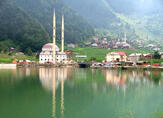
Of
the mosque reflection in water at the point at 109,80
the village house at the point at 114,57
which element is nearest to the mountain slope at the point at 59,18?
the village house at the point at 114,57

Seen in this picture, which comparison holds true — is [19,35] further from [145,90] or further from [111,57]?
[145,90]

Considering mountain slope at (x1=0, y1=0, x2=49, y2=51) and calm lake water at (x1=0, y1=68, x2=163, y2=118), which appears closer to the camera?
calm lake water at (x1=0, y1=68, x2=163, y2=118)

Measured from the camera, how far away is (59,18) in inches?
6068

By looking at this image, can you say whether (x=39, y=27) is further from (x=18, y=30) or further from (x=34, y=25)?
(x=18, y=30)

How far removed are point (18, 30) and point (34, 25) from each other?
24.2ft

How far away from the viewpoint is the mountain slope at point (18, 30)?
336 feet

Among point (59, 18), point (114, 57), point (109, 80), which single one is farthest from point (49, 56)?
point (59, 18)

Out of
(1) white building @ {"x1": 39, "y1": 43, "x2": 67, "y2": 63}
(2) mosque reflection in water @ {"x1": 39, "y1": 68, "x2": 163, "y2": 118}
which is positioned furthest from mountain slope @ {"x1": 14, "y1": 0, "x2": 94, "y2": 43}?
(2) mosque reflection in water @ {"x1": 39, "y1": 68, "x2": 163, "y2": 118}

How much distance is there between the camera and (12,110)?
18.7 metres

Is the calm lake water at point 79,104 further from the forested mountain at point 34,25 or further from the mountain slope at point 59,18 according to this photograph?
the mountain slope at point 59,18

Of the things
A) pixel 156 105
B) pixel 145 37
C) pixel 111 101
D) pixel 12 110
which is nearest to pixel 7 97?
pixel 12 110

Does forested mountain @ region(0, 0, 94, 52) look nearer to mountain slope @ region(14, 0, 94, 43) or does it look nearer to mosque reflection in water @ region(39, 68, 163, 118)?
mountain slope @ region(14, 0, 94, 43)

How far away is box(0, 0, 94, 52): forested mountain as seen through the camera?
347 ft

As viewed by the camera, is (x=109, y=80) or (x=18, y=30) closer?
(x=109, y=80)
